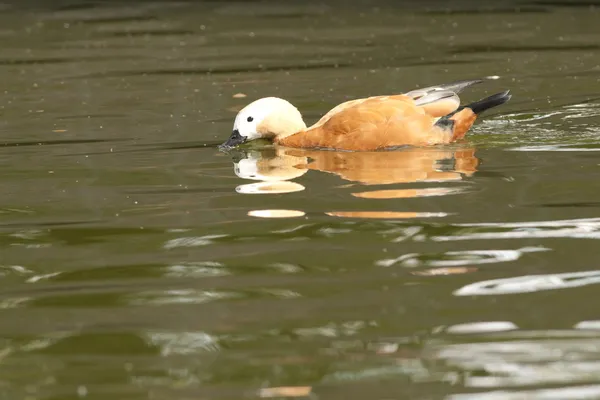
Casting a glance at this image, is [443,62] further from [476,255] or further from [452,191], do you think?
[476,255]

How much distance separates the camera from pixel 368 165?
6617 mm

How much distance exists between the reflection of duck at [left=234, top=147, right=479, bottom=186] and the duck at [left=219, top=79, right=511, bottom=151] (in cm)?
7

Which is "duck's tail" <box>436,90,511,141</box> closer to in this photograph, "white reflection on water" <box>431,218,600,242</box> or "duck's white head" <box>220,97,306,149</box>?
"duck's white head" <box>220,97,306,149</box>

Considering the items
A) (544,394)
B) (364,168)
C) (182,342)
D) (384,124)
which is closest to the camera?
(544,394)

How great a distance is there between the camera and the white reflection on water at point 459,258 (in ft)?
14.9

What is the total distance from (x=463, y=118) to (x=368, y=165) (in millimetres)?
932

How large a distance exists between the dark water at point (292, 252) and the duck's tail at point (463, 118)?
19 centimetres

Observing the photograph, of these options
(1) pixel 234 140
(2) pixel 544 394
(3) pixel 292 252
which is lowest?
(2) pixel 544 394

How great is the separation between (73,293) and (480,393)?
5.67 feet

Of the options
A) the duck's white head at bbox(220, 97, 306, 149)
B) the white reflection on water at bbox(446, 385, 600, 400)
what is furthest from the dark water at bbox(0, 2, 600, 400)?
the duck's white head at bbox(220, 97, 306, 149)

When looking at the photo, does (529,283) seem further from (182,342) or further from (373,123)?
(373,123)

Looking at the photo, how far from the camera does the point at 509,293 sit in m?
4.15

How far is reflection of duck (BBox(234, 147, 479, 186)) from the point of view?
Result: 20.5 ft

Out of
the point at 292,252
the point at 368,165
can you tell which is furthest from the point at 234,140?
the point at 292,252
